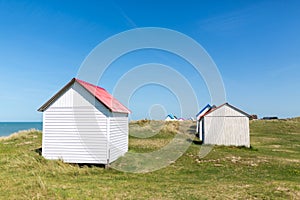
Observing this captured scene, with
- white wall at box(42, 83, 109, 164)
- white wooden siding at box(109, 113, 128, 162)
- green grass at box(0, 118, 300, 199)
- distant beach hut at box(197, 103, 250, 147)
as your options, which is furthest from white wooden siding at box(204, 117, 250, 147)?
white wall at box(42, 83, 109, 164)

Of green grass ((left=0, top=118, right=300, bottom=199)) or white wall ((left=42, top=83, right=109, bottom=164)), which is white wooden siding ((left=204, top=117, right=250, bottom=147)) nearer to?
green grass ((left=0, top=118, right=300, bottom=199))

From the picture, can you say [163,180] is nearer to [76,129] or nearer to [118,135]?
[118,135]

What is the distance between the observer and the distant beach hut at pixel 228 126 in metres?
26.0

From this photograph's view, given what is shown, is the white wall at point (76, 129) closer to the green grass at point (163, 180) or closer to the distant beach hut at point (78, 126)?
the distant beach hut at point (78, 126)

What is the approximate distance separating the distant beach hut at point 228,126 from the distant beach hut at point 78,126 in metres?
14.2

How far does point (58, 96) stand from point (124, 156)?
21.3 ft

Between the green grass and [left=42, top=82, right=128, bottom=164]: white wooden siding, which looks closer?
the green grass

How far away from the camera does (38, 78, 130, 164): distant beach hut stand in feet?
51.3

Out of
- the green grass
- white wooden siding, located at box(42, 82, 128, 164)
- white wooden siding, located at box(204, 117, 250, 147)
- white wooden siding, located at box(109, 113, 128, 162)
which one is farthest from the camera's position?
white wooden siding, located at box(204, 117, 250, 147)

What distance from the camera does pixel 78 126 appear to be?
1579cm

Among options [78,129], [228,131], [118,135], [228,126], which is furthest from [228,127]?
[78,129]

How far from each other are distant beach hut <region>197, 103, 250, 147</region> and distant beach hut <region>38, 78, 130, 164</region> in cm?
1422

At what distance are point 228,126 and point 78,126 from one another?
1694 cm

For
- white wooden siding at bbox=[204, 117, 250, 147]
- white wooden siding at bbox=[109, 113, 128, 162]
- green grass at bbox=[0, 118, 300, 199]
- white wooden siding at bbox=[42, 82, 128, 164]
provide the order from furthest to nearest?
white wooden siding at bbox=[204, 117, 250, 147] → white wooden siding at bbox=[109, 113, 128, 162] → white wooden siding at bbox=[42, 82, 128, 164] → green grass at bbox=[0, 118, 300, 199]
